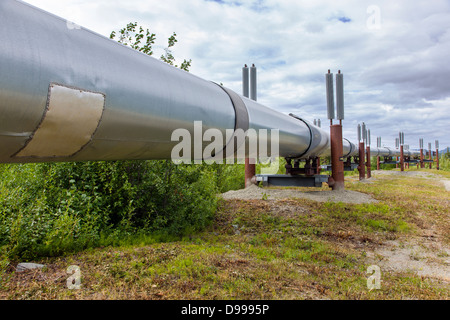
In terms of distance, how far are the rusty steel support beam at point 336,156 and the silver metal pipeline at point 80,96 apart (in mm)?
5837

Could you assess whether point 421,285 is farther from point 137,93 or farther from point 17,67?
point 17,67

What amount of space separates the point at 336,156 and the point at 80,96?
22.9ft

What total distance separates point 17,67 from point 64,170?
317 centimetres

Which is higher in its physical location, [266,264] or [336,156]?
[336,156]

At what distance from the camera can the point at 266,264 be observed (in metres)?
2.68

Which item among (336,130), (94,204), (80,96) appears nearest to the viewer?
(80,96)

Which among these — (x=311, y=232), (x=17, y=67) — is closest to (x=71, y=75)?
(x=17, y=67)

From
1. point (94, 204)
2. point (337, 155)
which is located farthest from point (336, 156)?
point (94, 204)

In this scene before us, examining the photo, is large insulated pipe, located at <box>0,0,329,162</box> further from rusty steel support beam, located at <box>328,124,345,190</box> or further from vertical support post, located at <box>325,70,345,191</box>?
rusty steel support beam, located at <box>328,124,345,190</box>

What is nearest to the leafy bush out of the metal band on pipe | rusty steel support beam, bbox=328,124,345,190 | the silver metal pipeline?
the silver metal pipeline

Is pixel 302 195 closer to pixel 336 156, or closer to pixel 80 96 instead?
pixel 336 156

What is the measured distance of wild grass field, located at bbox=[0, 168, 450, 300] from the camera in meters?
2.12

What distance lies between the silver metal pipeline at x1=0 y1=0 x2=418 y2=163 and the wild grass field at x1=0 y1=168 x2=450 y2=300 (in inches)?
36.5

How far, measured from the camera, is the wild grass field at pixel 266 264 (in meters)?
2.12
